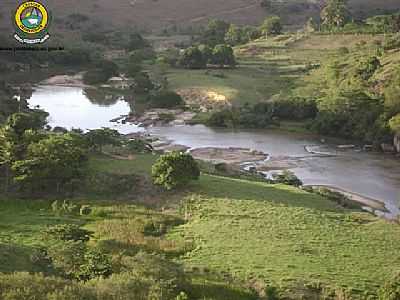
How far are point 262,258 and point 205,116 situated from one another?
40.5 metres

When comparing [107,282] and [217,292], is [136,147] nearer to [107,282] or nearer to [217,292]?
[217,292]

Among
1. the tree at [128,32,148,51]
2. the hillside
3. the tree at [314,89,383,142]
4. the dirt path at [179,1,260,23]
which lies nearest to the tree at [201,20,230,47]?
the tree at [128,32,148,51]

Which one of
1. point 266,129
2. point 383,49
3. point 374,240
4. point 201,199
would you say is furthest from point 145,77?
point 374,240

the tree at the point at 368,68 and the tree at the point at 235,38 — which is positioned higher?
the tree at the point at 235,38

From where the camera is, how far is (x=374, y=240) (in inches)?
1079

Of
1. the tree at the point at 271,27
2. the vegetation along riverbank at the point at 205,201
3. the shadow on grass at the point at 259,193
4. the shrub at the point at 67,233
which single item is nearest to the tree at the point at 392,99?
the vegetation along riverbank at the point at 205,201

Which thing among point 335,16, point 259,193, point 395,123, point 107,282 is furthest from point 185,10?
point 107,282

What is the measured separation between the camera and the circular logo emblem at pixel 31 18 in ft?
110

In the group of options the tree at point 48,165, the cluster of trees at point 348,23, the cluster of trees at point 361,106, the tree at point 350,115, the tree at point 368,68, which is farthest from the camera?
the cluster of trees at point 348,23

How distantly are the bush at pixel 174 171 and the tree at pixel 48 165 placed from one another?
4.11 metres

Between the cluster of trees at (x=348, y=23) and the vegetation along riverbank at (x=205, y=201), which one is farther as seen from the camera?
the cluster of trees at (x=348, y=23)

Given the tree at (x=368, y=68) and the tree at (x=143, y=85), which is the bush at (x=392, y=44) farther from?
the tree at (x=143, y=85)

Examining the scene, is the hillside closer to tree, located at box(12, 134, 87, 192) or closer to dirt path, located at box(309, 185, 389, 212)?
dirt path, located at box(309, 185, 389, 212)

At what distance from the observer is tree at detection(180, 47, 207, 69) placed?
85000 millimetres
